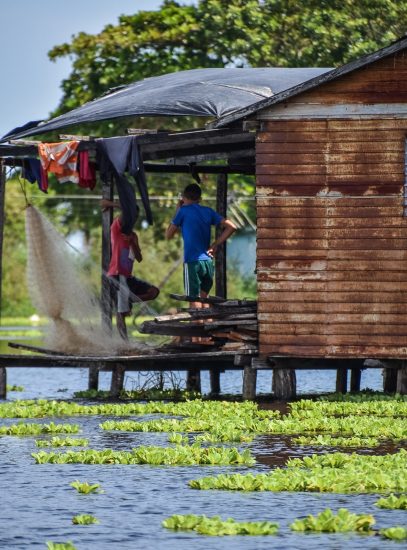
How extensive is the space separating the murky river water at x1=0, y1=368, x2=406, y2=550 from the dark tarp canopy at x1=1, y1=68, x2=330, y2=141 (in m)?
6.66

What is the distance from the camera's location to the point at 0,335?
54656 millimetres

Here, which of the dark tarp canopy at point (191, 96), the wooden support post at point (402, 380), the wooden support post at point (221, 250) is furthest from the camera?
the wooden support post at point (221, 250)

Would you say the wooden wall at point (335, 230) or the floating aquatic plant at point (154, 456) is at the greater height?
the wooden wall at point (335, 230)

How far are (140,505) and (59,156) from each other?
1103 centimetres

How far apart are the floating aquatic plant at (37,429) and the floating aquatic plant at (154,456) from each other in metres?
2.35

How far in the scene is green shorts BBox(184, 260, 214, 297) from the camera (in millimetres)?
22375

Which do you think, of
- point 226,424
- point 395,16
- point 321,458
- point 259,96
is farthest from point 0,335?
point 321,458

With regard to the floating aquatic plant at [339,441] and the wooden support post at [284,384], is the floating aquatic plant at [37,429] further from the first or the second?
the wooden support post at [284,384]

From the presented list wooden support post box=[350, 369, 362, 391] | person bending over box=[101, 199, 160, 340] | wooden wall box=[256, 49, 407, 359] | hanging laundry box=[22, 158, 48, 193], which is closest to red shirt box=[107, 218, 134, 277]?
person bending over box=[101, 199, 160, 340]

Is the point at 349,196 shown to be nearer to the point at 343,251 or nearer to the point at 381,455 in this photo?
the point at 343,251

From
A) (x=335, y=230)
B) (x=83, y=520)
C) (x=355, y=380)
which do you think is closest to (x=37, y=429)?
(x=335, y=230)

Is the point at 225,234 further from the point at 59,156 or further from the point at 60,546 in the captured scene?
the point at 60,546

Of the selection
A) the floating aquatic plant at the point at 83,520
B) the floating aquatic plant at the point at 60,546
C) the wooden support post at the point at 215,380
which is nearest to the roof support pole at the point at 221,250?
the wooden support post at the point at 215,380

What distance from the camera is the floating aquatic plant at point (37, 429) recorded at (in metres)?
17.5
